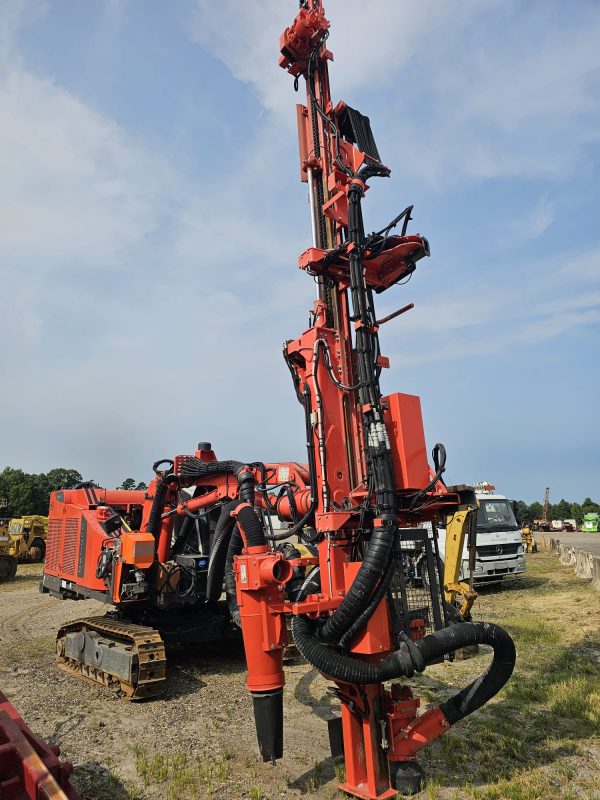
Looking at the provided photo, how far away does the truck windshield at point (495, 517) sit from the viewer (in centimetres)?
1598

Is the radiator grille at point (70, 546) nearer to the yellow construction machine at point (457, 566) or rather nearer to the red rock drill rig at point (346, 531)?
the red rock drill rig at point (346, 531)

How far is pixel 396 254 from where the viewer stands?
5797 millimetres

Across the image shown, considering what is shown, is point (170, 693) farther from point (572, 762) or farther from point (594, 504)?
point (594, 504)

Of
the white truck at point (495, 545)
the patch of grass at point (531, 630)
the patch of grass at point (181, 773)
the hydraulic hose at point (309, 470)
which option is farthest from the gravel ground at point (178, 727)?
the white truck at point (495, 545)

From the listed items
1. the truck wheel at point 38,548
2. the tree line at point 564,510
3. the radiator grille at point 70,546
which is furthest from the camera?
the tree line at point 564,510

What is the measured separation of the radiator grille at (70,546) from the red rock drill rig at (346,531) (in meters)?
2.19

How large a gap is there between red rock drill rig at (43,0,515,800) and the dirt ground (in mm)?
413

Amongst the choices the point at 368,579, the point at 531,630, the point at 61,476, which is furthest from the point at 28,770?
the point at 61,476

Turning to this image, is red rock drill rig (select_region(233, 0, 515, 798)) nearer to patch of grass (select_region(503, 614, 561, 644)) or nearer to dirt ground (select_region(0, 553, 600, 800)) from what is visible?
dirt ground (select_region(0, 553, 600, 800))

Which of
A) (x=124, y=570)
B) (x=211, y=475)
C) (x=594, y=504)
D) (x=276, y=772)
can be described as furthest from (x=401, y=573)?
(x=594, y=504)

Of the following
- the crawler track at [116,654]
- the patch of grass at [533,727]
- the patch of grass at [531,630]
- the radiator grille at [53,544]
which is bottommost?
the patch of grass at [533,727]

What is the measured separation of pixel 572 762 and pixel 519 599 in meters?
9.83

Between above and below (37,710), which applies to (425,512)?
above

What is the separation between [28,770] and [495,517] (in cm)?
1485
